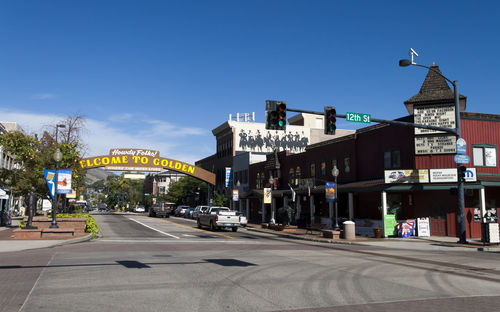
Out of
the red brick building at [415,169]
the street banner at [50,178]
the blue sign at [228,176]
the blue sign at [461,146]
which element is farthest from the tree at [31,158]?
the blue sign at [228,176]

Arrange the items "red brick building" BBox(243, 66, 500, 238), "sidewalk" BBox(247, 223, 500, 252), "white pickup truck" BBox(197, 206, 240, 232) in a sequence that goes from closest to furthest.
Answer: "sidewalk" BBox(247, 223, 500, 252), "red brick building" BBox(243, 66, 500, 238), "white pickup truck" BBox(197, 206, 240, 232)

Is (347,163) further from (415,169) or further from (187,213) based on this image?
(187,213)

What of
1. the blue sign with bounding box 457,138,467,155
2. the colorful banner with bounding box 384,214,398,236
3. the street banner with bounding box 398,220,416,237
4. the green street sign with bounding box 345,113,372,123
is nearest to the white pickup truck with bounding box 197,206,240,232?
the colorful banner with bounding box 384,214,398,236

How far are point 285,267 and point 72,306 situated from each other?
6698 millimetres

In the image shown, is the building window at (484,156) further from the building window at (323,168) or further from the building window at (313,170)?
the building window at (313,170)

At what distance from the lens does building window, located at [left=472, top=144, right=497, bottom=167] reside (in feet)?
89.0

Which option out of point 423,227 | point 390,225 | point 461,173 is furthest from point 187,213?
point 461,173

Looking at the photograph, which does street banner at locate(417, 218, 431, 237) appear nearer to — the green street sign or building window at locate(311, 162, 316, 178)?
the green street sign

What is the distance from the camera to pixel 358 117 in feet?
62.2

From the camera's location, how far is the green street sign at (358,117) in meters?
18.8

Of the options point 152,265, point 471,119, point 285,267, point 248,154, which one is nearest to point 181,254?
point 152,265

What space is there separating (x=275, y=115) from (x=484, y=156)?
1655 centimetres

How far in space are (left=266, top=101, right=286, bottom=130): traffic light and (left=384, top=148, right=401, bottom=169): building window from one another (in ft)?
45.4

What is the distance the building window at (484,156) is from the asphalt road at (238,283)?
14.0 metres
